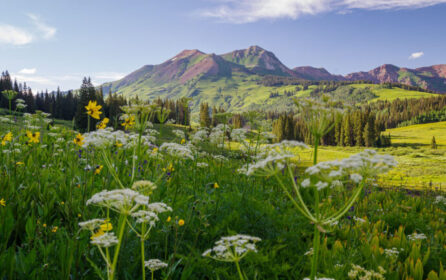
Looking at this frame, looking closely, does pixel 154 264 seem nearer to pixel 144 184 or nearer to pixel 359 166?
pixel 144 184

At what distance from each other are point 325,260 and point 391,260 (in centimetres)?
113

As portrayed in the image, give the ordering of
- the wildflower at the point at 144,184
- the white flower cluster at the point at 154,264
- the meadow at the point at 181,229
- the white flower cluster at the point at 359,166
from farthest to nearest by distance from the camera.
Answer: the white flower cluster at the point at 154,264
the wildflower at the point at 144,184
the meadow at the point at 181,229
the white flower cluster at the point at 359,166

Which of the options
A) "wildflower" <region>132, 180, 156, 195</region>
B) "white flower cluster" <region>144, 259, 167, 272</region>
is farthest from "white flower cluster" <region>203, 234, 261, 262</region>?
"wildflower" <region>132, 180, 156, 195</region>

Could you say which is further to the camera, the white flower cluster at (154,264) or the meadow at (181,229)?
the white flower cluster at (154,264)

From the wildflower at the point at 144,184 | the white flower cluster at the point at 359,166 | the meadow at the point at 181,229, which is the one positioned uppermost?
the white flower cluster at the point at 359,166

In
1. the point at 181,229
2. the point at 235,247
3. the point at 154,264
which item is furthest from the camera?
the point at 181,229

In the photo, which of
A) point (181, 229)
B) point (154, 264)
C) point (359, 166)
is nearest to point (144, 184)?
point (154, 264)

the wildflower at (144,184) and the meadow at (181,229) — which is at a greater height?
the wildflower at (144,184)

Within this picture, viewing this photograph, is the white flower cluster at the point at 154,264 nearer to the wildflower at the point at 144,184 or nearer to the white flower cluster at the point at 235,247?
the white flower cluster at the point at 235,247

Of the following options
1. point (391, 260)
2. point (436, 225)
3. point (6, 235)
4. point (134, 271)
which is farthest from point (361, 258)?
point (6, 235)

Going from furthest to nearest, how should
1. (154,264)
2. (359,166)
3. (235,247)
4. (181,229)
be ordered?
(181,229) → (154,264) → (235,247) → (359,166)

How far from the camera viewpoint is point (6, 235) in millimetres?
3223

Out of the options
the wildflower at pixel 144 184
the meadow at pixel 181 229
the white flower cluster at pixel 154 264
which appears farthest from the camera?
the white flower cluster at pixel 154 264

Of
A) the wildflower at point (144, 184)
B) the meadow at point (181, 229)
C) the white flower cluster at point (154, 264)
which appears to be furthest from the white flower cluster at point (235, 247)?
the wildflower at point (144, 184)
